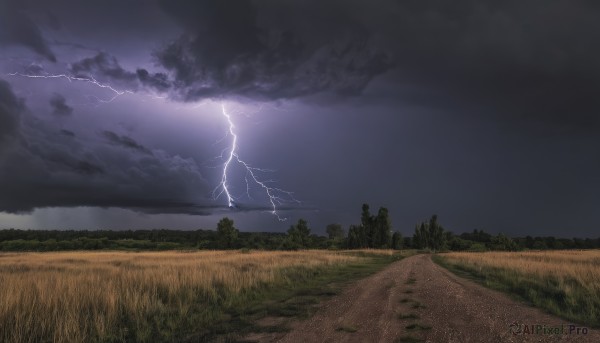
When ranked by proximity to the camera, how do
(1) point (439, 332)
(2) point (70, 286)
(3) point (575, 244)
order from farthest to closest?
(3) point (575, 244) → (2) point (70, 286) → (1) point (439, 332)

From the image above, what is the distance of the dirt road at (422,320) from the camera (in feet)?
23.8

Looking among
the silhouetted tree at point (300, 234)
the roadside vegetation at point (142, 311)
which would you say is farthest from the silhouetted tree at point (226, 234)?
the roadside vegetation at point (142, 311)

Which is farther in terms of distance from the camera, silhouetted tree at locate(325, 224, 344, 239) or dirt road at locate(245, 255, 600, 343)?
silhouetted tree at locate(325, 224, 344, 239)

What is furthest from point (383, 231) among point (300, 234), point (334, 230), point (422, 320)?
point (422, 320)

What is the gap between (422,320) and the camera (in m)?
8.59

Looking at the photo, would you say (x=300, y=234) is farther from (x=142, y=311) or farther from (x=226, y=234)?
(x=142, y=311)

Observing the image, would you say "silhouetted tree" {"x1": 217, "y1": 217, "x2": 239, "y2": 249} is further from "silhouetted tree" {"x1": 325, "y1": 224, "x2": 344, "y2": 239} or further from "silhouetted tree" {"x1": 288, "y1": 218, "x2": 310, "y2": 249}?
"silhouetted tree" {"x1": 325, "y1": 224, "x2": 344, "y2": 239}

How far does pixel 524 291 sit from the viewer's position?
47.8 ft

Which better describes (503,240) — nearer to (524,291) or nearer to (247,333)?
(524,291)

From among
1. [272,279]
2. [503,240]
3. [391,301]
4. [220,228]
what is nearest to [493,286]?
[391,301]

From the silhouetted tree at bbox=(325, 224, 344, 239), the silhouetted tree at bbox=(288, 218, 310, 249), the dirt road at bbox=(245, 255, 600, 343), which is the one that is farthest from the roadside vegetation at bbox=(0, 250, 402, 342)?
the silhouetted tree at bbox=(325, 224, 344, 239)

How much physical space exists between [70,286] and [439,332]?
10.1 m

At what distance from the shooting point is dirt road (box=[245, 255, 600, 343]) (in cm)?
725

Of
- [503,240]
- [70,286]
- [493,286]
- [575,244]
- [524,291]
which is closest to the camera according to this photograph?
[70,286]
